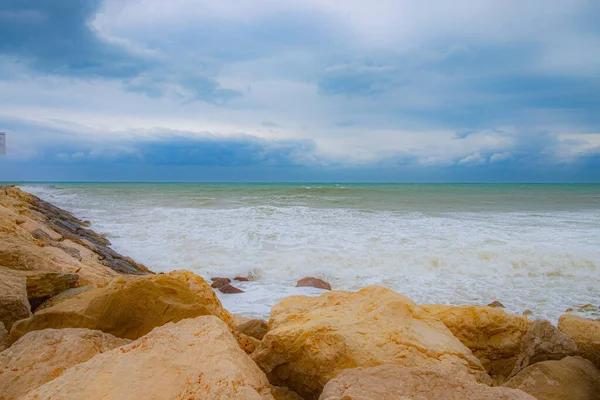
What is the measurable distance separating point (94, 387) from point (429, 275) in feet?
28.6

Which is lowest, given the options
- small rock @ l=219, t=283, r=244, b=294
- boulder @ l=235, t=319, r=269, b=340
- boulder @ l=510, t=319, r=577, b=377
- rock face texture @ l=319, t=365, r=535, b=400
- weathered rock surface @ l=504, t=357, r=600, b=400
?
small rock @ l=219, t=283, r=244, b=294

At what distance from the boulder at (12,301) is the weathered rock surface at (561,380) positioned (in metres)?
4.26

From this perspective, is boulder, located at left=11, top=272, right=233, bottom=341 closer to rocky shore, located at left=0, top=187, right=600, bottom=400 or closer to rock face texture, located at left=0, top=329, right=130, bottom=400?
rocky shore, located at left=0, top=187, right=600, bottom=400

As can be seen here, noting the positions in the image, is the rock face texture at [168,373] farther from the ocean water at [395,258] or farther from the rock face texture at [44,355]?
the ocean water at [395,258]

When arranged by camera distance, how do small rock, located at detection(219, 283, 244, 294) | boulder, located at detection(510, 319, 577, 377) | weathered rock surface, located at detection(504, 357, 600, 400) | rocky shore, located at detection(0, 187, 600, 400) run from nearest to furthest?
1. rocky shore, located at detection(0, 187, 600, 400)
2. weathered rock surface, located at detection(504, 357, 600, 400)
3. boulder, located at detection(510, 319, 577, 377)
4. small rock, located at detection(219, 283, 244, 294)

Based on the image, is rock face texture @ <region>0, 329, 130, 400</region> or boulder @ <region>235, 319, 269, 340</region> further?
boulder @ <region>235, 319, 269, 340</region>

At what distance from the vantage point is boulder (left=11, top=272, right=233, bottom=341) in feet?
11.0

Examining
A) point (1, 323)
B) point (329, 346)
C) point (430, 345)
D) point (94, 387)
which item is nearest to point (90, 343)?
point (94, 387)

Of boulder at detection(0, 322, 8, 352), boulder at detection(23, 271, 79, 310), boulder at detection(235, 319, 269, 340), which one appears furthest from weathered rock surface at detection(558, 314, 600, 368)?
boulder at detection(23, 271, 79, 310)

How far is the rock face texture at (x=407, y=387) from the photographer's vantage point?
2.10m

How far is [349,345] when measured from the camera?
9.73ft

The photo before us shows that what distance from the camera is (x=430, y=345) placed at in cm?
320

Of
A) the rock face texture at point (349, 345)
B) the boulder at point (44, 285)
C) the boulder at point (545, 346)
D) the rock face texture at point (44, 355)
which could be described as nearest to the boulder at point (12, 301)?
the boulder at point (44, 285)

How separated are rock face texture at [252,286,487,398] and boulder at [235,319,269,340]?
47 cm
